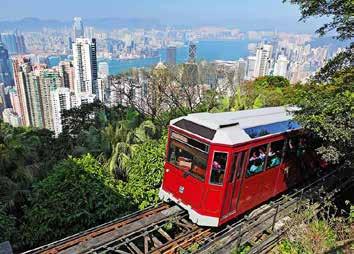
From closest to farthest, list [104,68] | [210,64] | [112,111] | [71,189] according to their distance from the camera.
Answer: [71,189] < [112,111] < [210,64] < [104,68]

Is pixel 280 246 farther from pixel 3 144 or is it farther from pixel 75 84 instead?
pixel 75 84

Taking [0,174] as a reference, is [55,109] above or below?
below

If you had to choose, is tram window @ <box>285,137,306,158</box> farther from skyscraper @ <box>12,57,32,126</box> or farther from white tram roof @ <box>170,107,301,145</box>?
skyscraper @ <box>12,57,32,126</box>

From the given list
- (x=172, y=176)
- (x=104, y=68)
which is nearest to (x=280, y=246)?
(x=172, y=176)

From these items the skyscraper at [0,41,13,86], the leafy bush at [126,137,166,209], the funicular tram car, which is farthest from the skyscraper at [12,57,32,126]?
the skyscraper at [0,41,13,86]

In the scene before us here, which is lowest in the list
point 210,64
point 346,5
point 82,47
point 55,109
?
point 55,109

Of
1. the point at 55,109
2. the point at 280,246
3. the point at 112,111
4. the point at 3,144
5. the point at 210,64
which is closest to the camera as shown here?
the point at 280,246

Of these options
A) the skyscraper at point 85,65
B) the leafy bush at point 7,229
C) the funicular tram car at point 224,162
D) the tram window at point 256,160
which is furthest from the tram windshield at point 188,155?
the skyscraper at point 85,65
